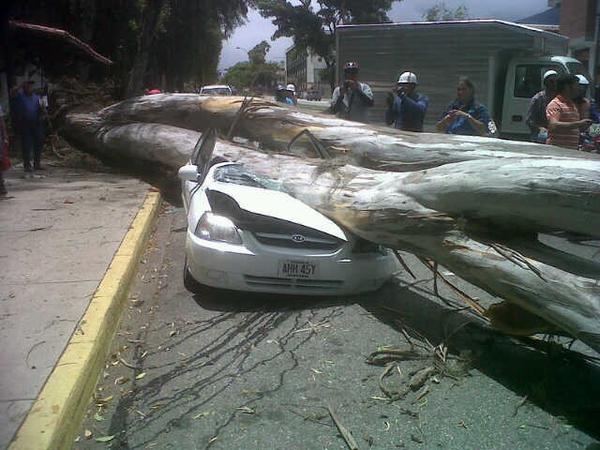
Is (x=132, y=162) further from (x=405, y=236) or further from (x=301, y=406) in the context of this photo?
(x=301, y=406)

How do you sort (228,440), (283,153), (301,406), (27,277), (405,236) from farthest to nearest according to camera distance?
1. (283,153)
2. (27,277)
3. (405,236)
4. (301,406)
5. (228,440)

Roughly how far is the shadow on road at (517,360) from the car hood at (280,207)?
29.3 inches

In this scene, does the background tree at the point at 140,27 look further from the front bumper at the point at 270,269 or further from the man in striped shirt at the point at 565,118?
the front bumper at the point at 270,269

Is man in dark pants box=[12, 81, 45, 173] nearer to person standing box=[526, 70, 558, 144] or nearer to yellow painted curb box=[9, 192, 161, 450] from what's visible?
yellow painted curb box=[9, 192, 161, 450]

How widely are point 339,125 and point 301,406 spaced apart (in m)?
5.09

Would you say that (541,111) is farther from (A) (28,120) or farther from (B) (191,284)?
(A) (28,120)

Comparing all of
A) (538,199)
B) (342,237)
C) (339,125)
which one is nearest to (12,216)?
(339,125)

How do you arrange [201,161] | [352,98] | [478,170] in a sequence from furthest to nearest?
[352,98] → [201,161] → [478,170]

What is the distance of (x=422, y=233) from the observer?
4.76 metres

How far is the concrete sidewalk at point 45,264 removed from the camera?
12.8 ft

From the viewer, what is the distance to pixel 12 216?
28.1 feet

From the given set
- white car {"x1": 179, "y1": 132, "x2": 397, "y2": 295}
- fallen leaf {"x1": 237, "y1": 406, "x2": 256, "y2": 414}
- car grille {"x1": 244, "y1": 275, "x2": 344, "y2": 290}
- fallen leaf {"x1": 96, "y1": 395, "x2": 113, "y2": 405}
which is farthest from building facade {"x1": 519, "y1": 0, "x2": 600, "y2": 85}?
fallen leaf {"x1": 96, "y1": 395, "x2": 113, "y2": 405}

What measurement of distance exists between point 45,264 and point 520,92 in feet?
39.0

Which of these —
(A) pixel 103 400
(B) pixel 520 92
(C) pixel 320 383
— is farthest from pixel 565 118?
(B) pixel 520 92
